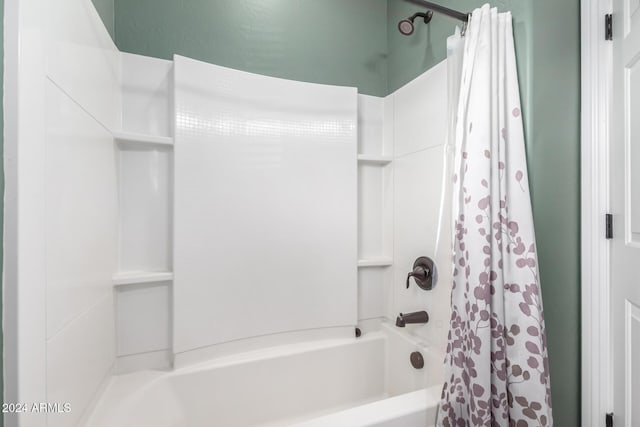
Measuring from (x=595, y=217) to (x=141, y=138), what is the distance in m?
1.83

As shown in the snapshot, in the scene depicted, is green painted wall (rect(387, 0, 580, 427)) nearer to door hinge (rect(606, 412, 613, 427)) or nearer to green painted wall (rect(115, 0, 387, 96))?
door hinge (rect(606, 412, 613, 427))

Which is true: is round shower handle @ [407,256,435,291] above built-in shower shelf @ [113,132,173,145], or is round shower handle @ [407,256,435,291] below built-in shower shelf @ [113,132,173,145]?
below

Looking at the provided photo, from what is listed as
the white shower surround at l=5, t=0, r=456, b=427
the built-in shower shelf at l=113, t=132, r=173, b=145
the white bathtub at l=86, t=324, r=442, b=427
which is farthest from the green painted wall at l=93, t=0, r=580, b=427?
the white bathtub at l=86, t=324, r=442, b=427

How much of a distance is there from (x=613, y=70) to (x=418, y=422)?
4.71ft

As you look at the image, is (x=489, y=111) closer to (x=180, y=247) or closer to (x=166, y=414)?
(x=180, y=247)

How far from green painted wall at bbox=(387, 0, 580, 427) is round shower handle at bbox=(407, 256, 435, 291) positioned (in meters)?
0.43

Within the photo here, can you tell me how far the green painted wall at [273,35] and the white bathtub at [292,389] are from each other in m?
1.46

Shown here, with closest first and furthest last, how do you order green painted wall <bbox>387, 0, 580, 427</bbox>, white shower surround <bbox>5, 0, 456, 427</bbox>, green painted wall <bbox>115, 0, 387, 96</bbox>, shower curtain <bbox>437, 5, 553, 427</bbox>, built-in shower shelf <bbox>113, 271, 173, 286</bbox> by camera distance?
white shower surround <bbox>5, 0, 456, 427</bbox>, shower curtain <bbox>437, 5, 553, 427</bbox>, green painted wall <bbox>387, 0, 580, 427</bbox>, built-in shower shelf <bbox>113, 271, 173, 286</bbox>, green painted wall <bbox>115, 0, 387, 96</bbox>

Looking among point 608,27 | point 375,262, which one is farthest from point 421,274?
point 608,27

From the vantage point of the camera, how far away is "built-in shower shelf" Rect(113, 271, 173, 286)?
3.92 ft

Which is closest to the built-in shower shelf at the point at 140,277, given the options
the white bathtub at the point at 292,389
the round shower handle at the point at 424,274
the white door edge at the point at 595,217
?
the white bathtub at the point at 292,389

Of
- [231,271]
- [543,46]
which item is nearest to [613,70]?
[543,46]

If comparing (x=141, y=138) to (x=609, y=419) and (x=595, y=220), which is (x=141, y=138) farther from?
(x=609, y=419)

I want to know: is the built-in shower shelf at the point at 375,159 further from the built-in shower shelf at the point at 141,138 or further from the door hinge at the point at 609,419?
the door hinge at the point at 609,419
